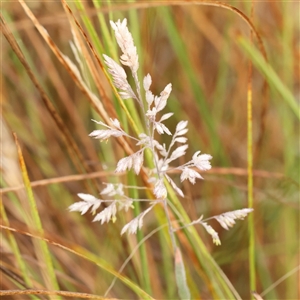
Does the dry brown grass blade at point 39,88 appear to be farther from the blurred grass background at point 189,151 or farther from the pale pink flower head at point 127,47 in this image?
the pale pink flower head at point 127,47

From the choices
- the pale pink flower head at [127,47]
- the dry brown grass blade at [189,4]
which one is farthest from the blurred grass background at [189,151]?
Answer: the pale pink flower head at [127,47]

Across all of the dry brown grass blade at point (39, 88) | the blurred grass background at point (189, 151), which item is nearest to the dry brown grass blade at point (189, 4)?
the blurred grass background at point (189, 151)

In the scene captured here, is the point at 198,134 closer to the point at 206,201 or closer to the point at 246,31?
the point at 206,201

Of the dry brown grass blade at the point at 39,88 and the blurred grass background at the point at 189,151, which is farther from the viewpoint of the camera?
the blurred grass background at the point at 189,151

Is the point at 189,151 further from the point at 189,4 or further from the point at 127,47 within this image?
the point at 127,47

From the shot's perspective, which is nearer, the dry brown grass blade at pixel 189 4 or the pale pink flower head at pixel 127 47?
the pale pink flower head at pixel 127 47

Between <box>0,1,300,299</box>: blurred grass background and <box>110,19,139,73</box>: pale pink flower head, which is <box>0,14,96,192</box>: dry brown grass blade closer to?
<box>0,1,300,299</box>: blurred grass background

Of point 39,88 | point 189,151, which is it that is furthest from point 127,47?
point 189,151

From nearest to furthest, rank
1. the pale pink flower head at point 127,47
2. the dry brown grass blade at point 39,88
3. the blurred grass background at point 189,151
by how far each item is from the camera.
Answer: the pale pink flower head at point 127,47 → the dry brown grass blade at point 39,88 → the blurred grass background at point 189,151

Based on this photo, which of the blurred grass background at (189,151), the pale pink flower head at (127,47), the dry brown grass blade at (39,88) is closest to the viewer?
the pale pink flower head at (127,47)
